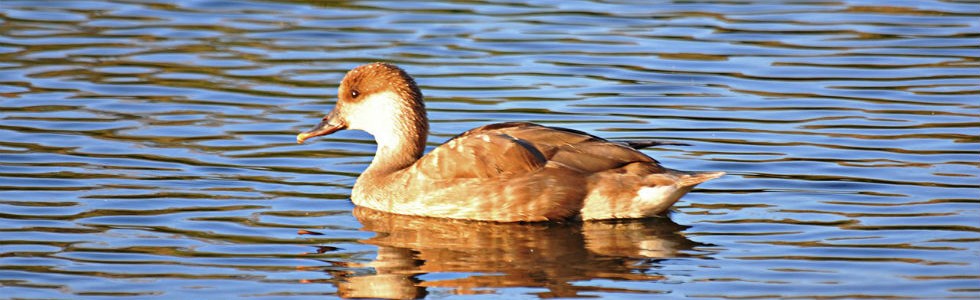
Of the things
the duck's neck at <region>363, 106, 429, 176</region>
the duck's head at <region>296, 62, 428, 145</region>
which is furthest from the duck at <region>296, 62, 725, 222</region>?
the duck's head at <region>296, 62, 428, 145</region>

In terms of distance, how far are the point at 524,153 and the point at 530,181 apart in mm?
168

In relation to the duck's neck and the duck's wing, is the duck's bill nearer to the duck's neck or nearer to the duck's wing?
the duck's neck

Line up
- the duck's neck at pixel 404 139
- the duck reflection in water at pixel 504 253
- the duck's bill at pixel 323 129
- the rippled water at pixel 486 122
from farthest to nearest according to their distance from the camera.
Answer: the duck's bill at pixel 323 129 → the duck's neck at pixel 404 139 → the rippled water at pixel 486 122 → the duck reflection in water at pixel 504 253

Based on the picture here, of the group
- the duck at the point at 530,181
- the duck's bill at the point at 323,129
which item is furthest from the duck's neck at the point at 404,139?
the duck's bill at the point at 323,129

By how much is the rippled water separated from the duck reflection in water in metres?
0.02

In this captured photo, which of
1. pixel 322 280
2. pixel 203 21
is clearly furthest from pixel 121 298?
pixel 203 21

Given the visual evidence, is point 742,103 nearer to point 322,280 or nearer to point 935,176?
point 935,176

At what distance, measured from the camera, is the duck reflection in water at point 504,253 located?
834 cm

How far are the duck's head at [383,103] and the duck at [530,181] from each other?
0.40 meters

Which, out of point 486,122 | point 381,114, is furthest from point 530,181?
point 486,122

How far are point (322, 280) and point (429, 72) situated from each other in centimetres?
622

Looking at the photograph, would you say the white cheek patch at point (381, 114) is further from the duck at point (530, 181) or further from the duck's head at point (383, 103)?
the duck at point (530, 181)

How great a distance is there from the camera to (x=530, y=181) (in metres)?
9.97

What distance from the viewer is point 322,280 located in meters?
8.44
